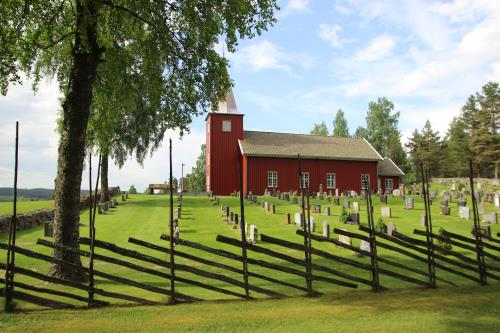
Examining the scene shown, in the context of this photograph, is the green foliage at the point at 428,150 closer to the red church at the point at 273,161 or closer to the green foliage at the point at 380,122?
the green foliage at the point at 380,122

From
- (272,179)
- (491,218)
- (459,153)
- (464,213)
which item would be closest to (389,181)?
(272,179)

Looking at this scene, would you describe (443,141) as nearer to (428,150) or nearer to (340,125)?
(428,150)

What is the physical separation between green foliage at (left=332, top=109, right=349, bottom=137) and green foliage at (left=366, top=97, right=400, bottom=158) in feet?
11.9

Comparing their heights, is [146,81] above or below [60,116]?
below

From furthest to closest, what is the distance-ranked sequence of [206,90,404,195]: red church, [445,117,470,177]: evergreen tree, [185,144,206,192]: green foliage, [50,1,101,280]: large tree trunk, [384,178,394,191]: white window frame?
[185,144,206,192]: green foliage → [445,117,470,177]: evergreen tree → [384,178,394,191]: white window frame → [206,90,404,195]: red church → [50,1,101,280]: large tree trunk

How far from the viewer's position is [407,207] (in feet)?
82.6

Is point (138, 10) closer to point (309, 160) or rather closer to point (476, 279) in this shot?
point (476, 279)

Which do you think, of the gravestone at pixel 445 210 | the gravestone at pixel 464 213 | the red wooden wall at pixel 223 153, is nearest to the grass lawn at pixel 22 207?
the red wooden wall at pixel 223 153

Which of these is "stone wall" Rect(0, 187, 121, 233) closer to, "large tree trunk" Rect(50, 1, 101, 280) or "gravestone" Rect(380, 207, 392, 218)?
"large tree trunk" Rect(50, 1, 101, 280)

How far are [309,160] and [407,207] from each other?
57.5ft

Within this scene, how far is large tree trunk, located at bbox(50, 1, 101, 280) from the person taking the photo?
379 inches

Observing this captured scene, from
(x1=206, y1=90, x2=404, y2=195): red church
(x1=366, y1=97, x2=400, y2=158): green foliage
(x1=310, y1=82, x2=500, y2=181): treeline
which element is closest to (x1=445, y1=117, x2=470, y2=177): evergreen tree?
(x1=310, y1=82, x2=500, y2=181): treeline

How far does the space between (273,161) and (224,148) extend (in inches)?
198

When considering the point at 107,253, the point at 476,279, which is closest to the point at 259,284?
the point at 476,279
